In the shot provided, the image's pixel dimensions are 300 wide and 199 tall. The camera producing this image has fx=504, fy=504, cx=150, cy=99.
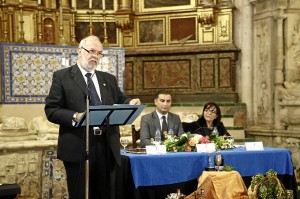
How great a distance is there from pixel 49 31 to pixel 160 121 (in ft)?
11.9

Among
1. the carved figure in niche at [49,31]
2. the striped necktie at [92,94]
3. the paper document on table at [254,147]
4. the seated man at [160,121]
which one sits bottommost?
the paper document on table at [254,147]

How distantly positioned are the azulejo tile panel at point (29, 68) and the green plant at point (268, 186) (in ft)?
10.9

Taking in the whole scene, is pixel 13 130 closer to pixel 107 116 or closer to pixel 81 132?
pixel 81 132

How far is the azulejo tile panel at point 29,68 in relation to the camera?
20.7 feet

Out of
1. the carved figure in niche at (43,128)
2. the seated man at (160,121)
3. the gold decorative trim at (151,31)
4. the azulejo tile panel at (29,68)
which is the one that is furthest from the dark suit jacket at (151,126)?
the gold decorative trim at (151,31)

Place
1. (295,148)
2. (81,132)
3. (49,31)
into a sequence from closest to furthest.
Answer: (81,132), (295,148), (49,31)

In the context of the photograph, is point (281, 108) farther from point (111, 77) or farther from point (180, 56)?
point (111, 77)

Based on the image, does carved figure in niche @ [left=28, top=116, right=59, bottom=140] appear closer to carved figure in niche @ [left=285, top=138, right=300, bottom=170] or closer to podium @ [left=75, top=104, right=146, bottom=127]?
podium @ [left=75, top=104, right=146, bottom=127]

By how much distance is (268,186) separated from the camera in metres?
4.15

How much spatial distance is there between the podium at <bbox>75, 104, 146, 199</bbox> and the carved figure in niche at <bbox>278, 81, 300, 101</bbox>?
4423 millimetres

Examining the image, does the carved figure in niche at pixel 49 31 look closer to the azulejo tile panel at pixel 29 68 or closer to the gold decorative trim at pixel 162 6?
the azulejo tile panel at pixel 29 68

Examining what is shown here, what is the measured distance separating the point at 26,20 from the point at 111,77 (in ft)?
14.9

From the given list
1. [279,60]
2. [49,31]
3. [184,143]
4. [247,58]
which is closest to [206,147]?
[184,143]

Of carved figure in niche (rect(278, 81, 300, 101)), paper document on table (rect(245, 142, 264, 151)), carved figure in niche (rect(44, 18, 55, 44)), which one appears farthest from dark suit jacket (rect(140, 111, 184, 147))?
carved figure in niche (rect(44, 18, 55, 44))
